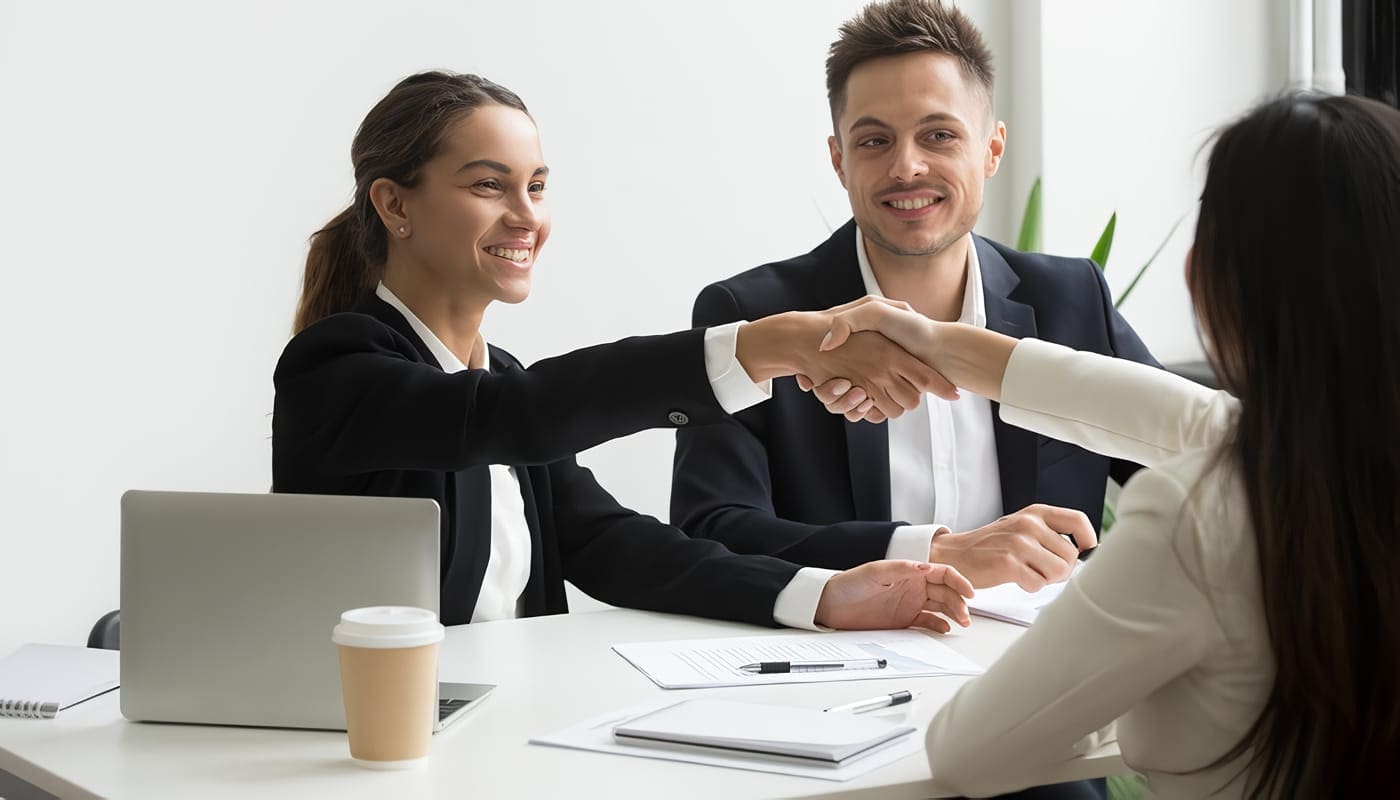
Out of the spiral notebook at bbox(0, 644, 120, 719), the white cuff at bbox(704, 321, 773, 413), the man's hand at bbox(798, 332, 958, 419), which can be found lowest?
the spiral notebook at bbox(0, 644, 120, 719)

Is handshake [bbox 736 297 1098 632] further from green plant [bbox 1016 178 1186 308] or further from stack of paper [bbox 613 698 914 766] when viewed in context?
green plant [bbox 1016 178 1186 308]

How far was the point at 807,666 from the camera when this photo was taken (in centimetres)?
142

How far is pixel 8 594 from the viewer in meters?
2.51

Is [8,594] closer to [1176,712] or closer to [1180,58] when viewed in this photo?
[1176,712]

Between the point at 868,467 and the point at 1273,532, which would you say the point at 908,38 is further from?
the point at 1273,532

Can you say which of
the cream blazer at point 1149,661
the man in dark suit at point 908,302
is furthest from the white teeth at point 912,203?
the cream blazer at point 1149,661

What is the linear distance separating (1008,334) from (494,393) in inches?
40.8

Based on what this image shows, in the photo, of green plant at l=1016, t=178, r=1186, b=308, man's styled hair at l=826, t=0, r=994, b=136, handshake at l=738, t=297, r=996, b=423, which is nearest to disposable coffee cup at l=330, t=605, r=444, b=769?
handshake at l=738, t=297, r=996, b=423

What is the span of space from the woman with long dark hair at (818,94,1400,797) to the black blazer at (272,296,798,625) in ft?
2.06

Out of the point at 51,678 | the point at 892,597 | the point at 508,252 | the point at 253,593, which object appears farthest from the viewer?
the point at 508,252

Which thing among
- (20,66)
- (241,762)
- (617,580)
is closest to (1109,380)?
(617,580)

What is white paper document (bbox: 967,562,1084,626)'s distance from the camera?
167 centimetres

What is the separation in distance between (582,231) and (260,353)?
818mm

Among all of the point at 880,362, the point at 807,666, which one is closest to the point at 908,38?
the point at 880,362
